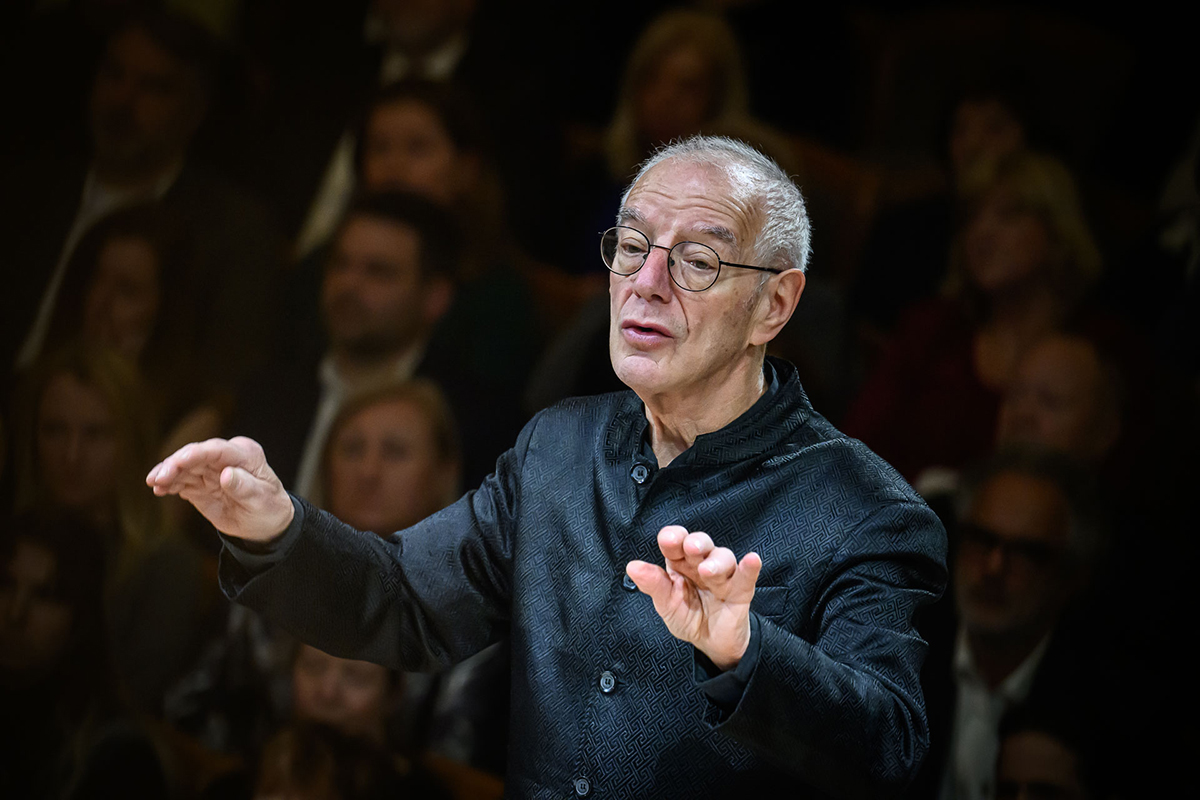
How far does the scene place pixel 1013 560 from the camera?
3932 millimetres

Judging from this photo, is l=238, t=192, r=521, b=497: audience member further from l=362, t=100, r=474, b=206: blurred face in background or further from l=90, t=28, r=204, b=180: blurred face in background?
l=90, t=28, r=204, b=180: blurred face in background

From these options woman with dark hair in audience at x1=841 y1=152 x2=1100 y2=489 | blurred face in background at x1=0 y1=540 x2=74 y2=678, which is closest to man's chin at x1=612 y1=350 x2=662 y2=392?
woman with dark hair in audience at x1=841 y1=152 x2=1100 y2=489

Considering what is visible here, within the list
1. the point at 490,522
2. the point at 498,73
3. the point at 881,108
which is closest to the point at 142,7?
the point at 498,73

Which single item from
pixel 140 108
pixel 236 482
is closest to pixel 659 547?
pixel 236 482

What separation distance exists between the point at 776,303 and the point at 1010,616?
8.25 feet

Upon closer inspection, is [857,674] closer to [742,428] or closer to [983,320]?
[742,428]

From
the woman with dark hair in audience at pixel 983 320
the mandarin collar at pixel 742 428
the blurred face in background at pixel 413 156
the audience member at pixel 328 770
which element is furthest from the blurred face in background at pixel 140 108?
the mandarin collar at pixel 742 428

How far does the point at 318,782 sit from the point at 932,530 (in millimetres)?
3133

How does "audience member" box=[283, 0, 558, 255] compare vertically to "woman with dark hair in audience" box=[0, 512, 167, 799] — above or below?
above

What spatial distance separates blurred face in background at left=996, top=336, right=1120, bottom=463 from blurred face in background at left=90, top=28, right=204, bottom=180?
316cm

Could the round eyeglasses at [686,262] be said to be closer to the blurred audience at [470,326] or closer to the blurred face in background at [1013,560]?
the blurred audience at [470,326]

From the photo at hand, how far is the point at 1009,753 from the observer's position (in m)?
3.84

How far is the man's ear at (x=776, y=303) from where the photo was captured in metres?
1.81

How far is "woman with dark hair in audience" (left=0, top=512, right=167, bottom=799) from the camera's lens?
13.3ft
